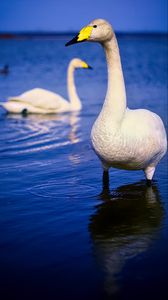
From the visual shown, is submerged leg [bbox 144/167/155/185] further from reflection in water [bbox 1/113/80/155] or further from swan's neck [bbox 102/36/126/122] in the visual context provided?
A: reflection in water [bbox 1/113/80/155]

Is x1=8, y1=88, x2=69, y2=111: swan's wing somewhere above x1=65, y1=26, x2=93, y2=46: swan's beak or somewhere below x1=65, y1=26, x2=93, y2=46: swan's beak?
below

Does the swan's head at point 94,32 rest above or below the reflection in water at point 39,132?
above

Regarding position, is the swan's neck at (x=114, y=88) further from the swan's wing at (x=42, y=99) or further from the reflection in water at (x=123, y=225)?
the swan's wing at (x=42, y=99)

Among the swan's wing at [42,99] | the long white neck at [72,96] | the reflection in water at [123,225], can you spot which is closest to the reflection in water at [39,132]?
the swan's wing at [42,99]

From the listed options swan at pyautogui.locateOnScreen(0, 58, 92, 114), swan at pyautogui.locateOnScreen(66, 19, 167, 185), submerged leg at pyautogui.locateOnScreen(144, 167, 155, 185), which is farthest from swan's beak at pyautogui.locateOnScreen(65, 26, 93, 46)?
swan at pyautogui.locateOnScreen(0, 58, 92, 114)

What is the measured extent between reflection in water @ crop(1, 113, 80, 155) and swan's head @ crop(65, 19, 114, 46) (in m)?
3.11

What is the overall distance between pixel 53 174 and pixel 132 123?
158 cm

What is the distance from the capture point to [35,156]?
805 cm

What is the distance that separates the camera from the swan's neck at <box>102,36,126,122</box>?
18.7 ft

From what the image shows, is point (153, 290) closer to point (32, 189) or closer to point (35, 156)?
point (32, 189)

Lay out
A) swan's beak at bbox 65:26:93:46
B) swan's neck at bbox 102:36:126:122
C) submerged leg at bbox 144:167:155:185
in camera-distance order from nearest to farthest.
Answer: swan's beak at bbox 65:26:93:46 → swan's neck at bbox 102:36:126:122 → submerged leg at bbox 144:167:155:185

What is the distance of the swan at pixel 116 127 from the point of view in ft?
18.2

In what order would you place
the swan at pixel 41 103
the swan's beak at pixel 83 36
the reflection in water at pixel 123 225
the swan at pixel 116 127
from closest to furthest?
the reflection in water at pixel 123 225
the swan's beak at pixel 83 36
the swan at pixel 116 127
the swan at pixel 41 103

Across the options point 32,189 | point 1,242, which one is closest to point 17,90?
point 32,189
